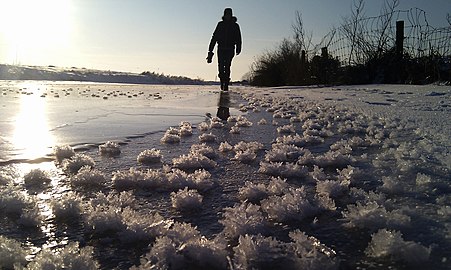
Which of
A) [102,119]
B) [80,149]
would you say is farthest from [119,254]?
[102,119]

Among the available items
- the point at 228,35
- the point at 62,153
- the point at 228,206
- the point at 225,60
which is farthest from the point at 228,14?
the point at 228,206

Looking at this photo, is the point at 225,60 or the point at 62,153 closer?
the point at 62,153

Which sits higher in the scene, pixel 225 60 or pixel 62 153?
pixel 225 60

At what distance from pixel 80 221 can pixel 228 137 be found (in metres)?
2.06

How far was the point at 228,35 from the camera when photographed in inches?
431

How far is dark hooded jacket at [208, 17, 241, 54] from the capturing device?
10922 millimetres

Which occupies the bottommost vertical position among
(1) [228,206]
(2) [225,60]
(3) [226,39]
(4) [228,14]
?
(1) [228,206]

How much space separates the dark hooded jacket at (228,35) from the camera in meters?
10.9

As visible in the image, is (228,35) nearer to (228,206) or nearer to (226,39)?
(226,39)

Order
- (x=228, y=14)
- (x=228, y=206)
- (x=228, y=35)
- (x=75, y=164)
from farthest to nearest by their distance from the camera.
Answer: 1. (x=228, y=35)
2. (x=228, y=14)
3. (x=75, y=164)
4. (x=228, y=206)

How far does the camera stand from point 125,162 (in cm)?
223

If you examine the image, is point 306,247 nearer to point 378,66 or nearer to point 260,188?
point 260,188

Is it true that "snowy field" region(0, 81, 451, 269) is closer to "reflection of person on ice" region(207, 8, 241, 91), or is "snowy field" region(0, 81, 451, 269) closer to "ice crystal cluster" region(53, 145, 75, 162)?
"ice crystal cluster" region(53, 145, 75, 162)

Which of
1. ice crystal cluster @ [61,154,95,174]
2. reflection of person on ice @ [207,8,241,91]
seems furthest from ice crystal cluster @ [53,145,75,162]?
reflection of person on ice @ [207,8,241,91]
